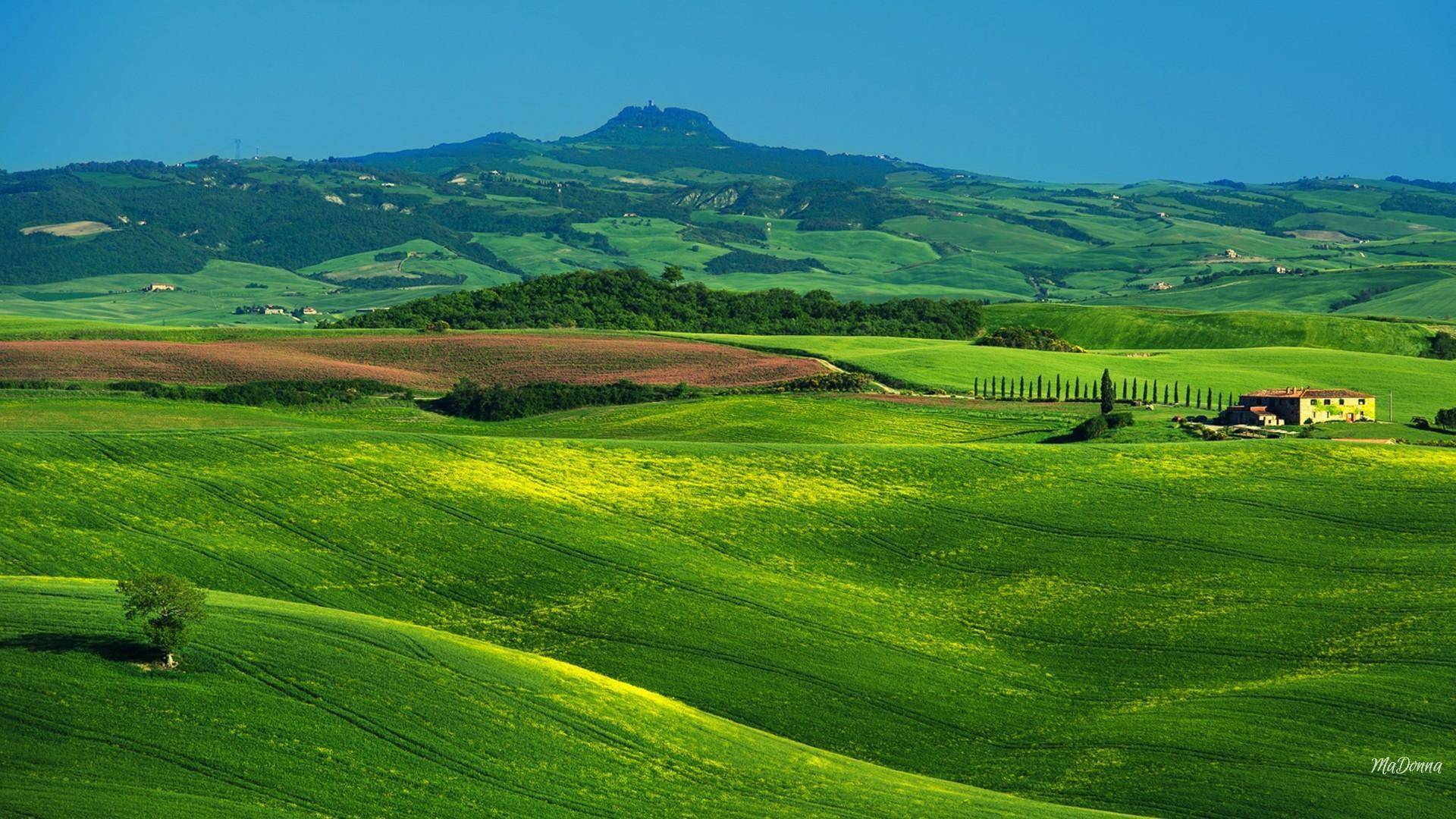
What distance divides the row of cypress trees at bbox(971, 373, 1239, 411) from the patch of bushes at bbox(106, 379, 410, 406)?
4265cm

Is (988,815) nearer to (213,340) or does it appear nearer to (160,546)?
(160,546)

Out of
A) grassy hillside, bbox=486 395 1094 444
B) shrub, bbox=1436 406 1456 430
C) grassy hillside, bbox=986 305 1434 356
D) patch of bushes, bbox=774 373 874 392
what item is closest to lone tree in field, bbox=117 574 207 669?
grassy hillside, bbox=486 395 1094 444

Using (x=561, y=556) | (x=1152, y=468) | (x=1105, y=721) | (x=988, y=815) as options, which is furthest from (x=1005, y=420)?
(x=988, y=815)

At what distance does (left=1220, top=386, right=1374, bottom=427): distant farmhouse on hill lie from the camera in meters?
97.3

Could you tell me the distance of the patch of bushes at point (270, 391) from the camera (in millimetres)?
105500

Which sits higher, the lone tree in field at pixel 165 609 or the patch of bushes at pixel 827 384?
the patch of bushes at pixel 827 384

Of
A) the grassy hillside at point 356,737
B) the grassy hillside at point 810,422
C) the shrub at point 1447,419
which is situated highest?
the shrub at point 1447,419

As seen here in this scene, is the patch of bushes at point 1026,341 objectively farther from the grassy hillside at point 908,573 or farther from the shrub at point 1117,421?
the grassy hillside at point 908,573

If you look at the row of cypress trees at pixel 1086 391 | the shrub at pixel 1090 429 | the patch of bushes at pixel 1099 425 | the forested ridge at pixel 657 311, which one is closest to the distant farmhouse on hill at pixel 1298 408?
the patch of bushes at pixel 1099 425

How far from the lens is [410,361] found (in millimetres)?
121062

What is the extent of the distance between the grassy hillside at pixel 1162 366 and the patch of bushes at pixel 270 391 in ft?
123

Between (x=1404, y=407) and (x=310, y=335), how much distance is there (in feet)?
284

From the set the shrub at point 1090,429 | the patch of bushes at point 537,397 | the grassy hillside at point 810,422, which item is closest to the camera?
the shrub at point 1090,429

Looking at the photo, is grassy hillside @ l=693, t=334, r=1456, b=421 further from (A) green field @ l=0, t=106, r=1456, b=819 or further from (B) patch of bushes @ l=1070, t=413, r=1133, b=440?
(B) patch of bushes @ l=1070, t=413, r=1133, b=440
